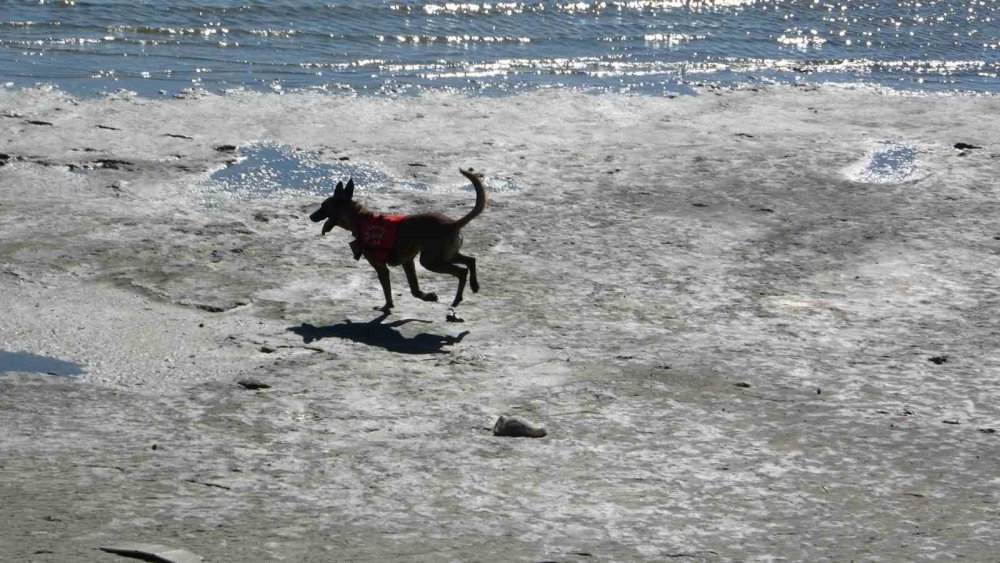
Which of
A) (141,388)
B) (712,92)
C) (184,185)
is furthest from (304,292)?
(712,92)

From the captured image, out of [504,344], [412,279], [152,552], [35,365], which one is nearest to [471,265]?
[412,279]

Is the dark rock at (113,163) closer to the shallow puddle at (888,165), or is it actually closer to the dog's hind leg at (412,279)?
the dog's hind leg at (412,279)

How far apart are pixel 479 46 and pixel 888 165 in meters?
6.69

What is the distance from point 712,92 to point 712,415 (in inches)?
351

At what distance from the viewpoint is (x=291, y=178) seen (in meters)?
11.5

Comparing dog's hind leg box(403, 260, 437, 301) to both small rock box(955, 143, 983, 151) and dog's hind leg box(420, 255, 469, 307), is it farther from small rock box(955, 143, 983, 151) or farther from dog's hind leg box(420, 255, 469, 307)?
small rock box(955, 143, 983, 151)

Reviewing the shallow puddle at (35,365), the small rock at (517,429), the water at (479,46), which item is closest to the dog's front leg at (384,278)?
the shallow puddle at (35,365)

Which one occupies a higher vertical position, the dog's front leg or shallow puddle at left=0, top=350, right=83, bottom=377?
the dog's front leg

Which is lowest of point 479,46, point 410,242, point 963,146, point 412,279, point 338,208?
point 412,279

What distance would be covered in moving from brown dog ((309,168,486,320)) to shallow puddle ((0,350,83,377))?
189 centimetres

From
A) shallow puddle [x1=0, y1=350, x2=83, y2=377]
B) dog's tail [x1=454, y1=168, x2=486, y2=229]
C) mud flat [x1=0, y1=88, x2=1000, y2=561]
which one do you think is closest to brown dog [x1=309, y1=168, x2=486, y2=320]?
dog's tail [x1=454, y1=168, x2=486, y2=229]

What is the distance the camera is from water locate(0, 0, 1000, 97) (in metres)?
15.7

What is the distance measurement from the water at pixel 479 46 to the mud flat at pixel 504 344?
2133mm

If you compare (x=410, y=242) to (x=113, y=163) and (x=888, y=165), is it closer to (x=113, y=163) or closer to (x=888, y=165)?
(x=113, y=163)
